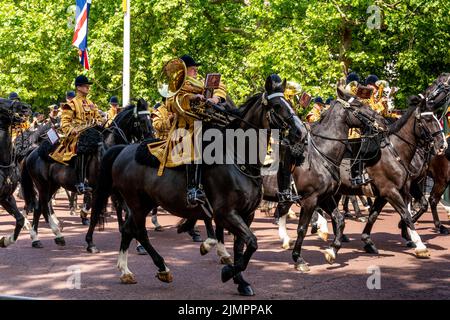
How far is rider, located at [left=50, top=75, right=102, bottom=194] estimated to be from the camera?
13898 mm

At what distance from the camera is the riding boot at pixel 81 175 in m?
13.9

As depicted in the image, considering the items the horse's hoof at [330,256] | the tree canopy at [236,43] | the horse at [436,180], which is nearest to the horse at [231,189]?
the horse's hoof at [330,256]

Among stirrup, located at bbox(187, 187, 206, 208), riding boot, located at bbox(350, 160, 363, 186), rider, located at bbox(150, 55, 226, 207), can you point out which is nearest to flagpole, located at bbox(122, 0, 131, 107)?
riding boot, located at bbox(350, 160, 363, 186)

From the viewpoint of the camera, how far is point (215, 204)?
29.3 ft

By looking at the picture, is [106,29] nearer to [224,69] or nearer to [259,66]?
[224,69]

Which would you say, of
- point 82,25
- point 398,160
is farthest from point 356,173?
point 82,25

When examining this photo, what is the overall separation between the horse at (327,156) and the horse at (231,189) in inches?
88.4

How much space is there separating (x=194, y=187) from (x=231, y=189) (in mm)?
509

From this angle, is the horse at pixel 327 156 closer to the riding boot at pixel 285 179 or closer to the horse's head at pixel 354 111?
the horse's head at pixel 354 111

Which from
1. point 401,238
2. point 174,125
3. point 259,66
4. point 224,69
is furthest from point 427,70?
point 174,125

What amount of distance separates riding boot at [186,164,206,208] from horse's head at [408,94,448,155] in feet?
18.4

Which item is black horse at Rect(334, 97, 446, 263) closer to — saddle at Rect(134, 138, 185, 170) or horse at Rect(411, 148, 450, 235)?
horse at Rect(411, 148, 450, 235)

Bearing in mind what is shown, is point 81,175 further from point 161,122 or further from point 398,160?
point 398,160
